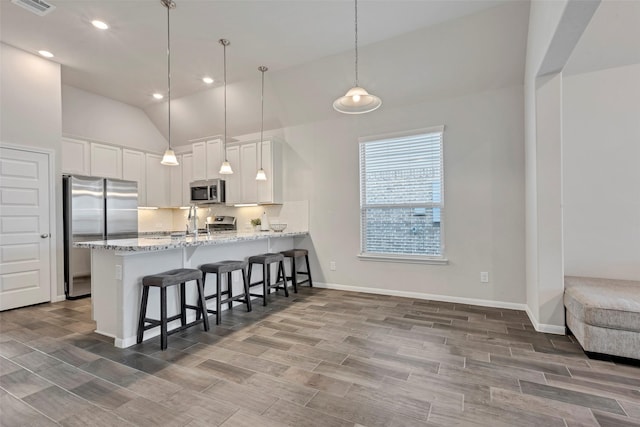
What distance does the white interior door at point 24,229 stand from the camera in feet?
12.8

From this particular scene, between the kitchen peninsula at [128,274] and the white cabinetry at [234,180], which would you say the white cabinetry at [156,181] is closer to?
the white cabinetry at [234,180]

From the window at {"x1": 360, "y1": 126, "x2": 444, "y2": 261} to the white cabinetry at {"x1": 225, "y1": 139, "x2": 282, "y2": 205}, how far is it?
1.52 m

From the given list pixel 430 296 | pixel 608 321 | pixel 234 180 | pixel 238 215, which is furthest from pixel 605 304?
pixel 238 215

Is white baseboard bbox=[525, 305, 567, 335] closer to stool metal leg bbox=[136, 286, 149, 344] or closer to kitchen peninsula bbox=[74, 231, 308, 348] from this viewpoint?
kitchen peninsula bbox=[74, 231, 308, 348]

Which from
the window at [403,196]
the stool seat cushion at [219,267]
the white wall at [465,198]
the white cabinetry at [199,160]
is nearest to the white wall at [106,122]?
the white cabinetry at [199,160]

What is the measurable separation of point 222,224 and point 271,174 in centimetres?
164

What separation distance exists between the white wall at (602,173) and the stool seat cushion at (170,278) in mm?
4139

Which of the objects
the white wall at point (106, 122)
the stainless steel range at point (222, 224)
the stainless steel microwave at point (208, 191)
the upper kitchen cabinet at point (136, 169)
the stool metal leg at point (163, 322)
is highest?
the white wall at point (106, 122)

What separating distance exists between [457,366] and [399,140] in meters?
3.08

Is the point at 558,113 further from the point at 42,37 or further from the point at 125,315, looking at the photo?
the point at 42,37

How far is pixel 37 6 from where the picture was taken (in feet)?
10.3

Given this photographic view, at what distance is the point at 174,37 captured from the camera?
368 centimetres

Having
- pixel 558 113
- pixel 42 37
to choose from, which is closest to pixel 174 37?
pixel 42 37

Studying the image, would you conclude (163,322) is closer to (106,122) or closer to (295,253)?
(295,253)
